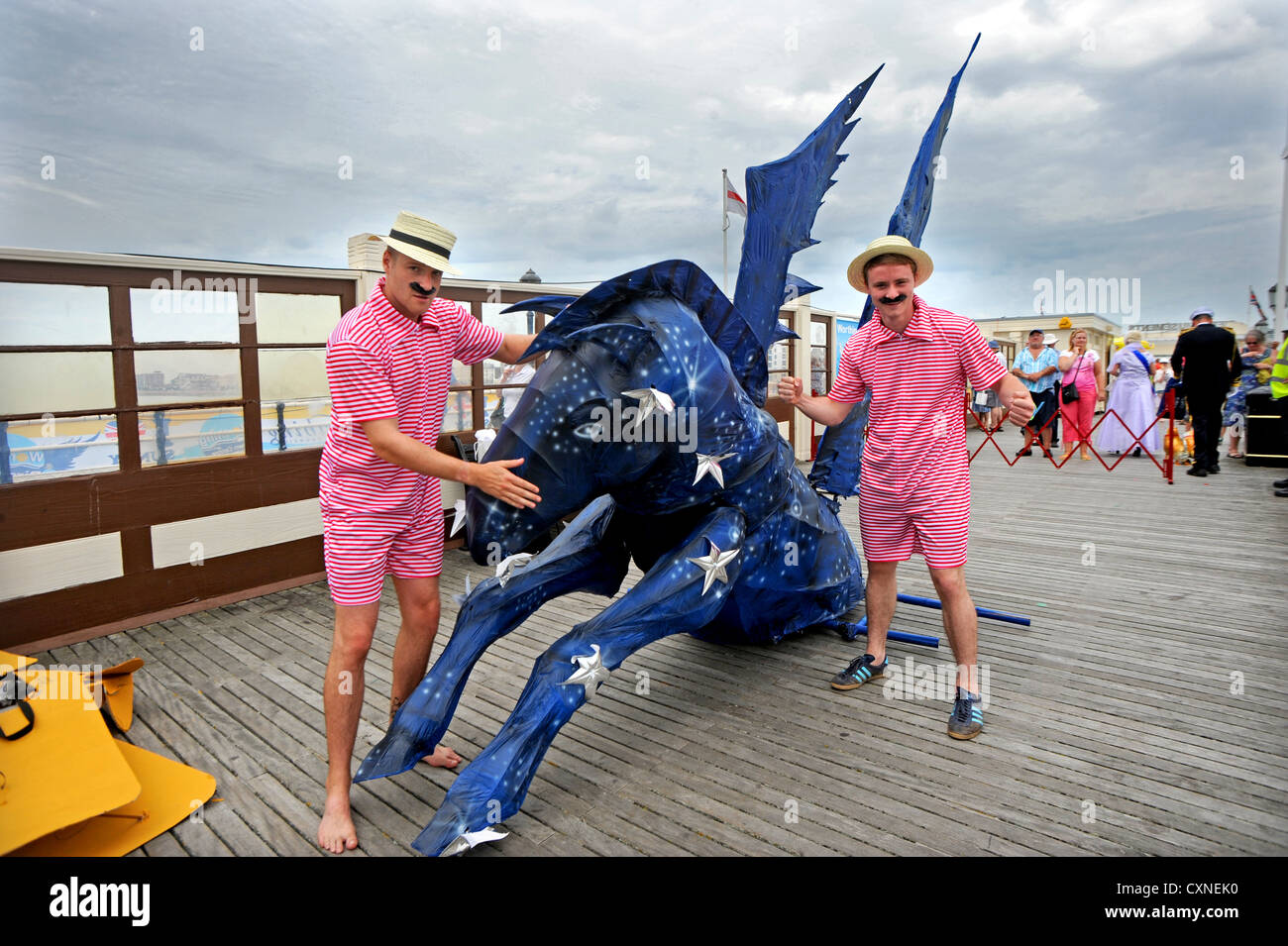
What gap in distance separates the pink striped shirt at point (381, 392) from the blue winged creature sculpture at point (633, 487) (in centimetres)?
26

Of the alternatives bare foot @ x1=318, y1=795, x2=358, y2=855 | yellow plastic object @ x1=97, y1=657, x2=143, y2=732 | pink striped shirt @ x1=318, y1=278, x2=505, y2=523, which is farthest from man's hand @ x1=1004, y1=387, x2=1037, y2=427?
yellow plastic object @ x1=97, y1=657, x2=143, y2=732

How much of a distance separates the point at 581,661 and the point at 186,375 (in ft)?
12.3

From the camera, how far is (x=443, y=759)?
2818mm

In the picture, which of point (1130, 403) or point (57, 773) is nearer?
point (57, 773)

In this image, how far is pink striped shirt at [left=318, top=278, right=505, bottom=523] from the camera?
2.29m

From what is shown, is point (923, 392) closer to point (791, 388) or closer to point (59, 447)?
point (791, 388)

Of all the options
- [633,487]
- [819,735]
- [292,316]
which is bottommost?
[819,735]

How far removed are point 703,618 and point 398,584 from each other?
1.04m

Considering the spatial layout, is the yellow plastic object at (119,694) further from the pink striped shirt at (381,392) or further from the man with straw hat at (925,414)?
the man with straw hat at (925,414)

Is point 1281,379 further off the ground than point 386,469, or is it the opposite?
point 1281,379

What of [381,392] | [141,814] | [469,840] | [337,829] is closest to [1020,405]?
[381,392]

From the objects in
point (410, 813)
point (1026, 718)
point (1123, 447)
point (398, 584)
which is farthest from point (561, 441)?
point (1123, 447)

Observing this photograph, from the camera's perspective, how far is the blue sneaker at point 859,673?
3.42 meters

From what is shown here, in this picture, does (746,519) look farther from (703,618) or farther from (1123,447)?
(1123,447)
